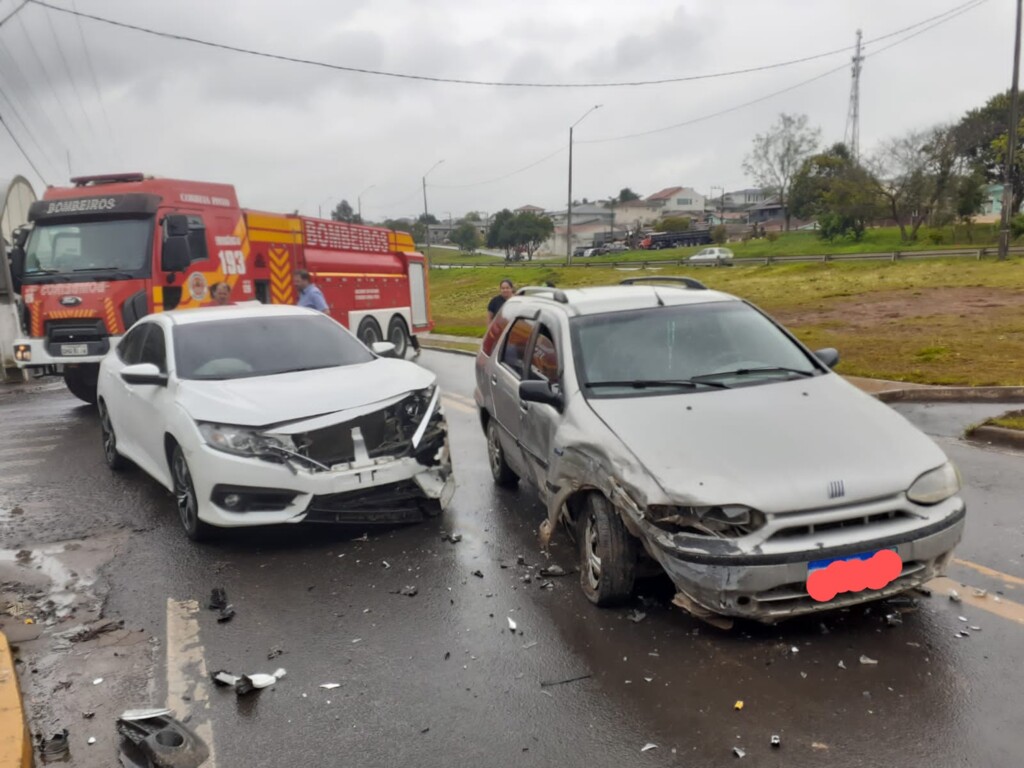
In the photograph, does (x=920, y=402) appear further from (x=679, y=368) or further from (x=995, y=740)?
(x=995, y=740)

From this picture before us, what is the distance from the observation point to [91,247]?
11.5m

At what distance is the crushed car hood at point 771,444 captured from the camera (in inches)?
145

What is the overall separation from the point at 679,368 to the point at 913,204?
52.2 m

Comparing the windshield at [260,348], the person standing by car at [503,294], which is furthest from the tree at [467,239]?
the windshield at [260,348]

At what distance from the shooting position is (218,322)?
22.8 ft

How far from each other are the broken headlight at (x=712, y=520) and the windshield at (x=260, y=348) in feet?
11.9

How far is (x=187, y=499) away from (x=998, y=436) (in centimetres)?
708

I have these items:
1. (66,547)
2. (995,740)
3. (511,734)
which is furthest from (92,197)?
(995,740)

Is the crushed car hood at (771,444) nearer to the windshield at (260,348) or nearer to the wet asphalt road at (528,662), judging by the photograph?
the wet asphalt road at (528,662)

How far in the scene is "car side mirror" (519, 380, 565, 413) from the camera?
4.88 meters

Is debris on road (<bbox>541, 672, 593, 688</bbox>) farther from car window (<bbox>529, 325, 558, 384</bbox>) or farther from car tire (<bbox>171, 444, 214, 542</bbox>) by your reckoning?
car tire (<bbox>171, 444, 214, 542</bbox>)

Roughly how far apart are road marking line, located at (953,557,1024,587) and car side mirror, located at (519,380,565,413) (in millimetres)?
2483

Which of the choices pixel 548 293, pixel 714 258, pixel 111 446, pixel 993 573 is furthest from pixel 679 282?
pixel 714 258

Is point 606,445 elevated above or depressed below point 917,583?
above
